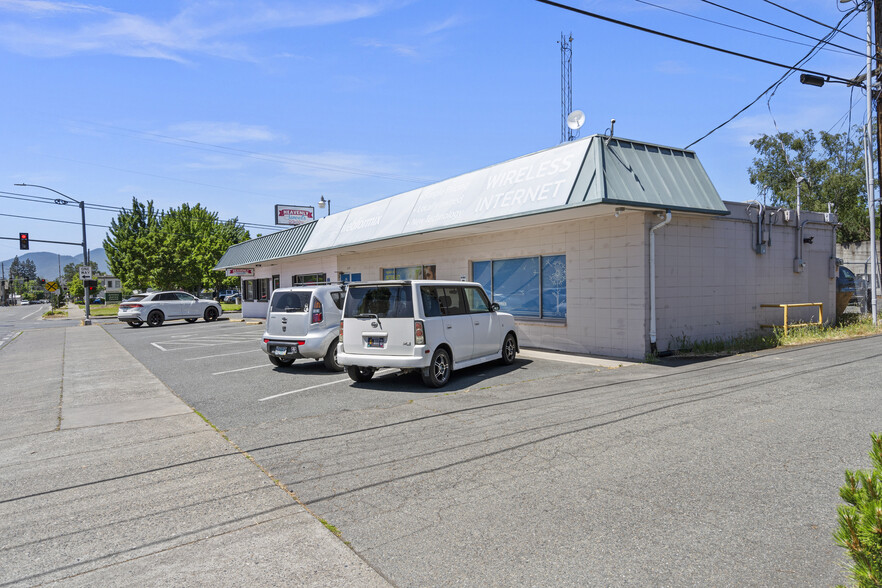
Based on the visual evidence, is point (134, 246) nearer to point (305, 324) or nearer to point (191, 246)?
point (191, 246)

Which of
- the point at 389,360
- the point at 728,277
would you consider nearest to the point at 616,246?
the point at 728,277

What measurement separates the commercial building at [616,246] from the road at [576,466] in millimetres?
2872

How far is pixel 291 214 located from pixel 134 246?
13975mm

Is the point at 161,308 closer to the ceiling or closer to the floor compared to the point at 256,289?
closer to the floor

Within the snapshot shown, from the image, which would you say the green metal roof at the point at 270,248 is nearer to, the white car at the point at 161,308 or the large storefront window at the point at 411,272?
the white car at the point at 161,308

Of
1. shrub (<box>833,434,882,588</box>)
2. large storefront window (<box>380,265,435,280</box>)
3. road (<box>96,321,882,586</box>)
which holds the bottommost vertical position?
road (<box>96,321,882,586</box>)

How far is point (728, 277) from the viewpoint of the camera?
14.4 metres

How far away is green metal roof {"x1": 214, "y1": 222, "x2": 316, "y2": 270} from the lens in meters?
26.4

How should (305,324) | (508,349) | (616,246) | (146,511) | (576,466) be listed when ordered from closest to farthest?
(146,511) → (576,466) → (305,324) → (508,349) → (616,246)

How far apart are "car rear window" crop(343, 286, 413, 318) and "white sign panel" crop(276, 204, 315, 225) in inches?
1714

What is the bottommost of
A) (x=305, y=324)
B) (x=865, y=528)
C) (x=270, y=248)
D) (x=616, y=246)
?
(x=865, y=528)

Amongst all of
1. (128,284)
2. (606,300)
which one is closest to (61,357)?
(606,300)

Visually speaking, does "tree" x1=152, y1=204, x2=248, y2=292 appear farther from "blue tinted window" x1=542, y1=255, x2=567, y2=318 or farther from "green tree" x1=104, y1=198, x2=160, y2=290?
"blue tinted window" x1=542, y1=255, x2=567, y2=318

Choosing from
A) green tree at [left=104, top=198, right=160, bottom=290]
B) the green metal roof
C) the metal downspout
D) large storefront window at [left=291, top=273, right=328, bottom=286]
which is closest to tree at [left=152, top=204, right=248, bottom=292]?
green tree at [left=104, top=198, right=160, bottom=290]
